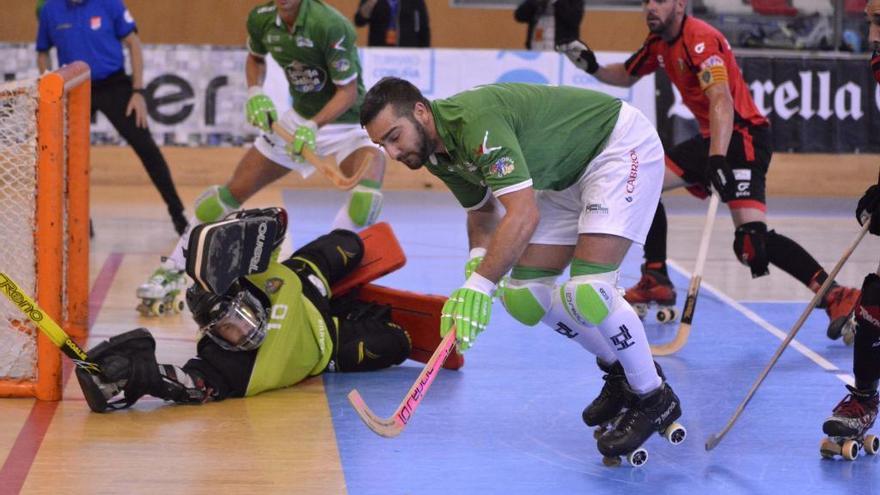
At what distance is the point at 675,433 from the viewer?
15.2ft

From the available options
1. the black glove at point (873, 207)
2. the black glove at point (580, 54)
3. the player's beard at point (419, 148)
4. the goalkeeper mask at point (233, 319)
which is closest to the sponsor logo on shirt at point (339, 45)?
the black glove at point (580, 54)

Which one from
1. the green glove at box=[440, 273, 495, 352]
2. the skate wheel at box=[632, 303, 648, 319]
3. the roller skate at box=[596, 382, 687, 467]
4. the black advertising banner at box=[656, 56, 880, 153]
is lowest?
the black advertising banner at box=[656, 56, 880, 153]

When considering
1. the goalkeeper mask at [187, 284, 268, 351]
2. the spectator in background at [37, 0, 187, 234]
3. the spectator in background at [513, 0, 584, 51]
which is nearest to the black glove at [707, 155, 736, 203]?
the goalkeeper mask at [187, 284, 268, 351]

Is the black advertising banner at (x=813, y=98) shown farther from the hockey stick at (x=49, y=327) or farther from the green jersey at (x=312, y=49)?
the hockey stick at (x=49, y=327)

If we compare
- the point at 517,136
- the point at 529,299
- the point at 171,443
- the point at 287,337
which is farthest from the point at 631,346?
the point at 171,443

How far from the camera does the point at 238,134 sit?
1177 cm

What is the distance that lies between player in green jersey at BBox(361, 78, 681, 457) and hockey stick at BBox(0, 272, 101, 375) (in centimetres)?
149

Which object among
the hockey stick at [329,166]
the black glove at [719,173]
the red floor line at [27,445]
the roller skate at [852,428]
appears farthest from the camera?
the hockey stick at [329,166]

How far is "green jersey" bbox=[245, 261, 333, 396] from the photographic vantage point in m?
5.23

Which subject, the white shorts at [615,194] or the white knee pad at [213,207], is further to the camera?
the white knee pad at [213,207]

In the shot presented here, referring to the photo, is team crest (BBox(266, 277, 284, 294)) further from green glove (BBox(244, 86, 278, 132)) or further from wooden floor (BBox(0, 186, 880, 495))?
green glove (BBox(244, 86, 278, 132))

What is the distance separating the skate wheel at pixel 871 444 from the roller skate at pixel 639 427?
25.8 inches

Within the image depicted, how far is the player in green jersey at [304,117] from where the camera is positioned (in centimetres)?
650

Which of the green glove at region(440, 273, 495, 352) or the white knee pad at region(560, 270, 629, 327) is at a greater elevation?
the green glove at region(440, 273, 495, 352)
